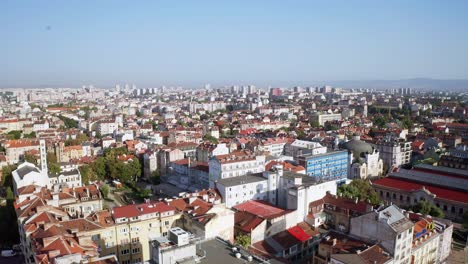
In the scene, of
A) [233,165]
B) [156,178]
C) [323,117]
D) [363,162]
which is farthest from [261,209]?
[323,117]

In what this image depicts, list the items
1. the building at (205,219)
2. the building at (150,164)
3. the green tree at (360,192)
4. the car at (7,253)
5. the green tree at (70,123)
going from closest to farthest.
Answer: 1. the building at (205,219)
2. the car at (7,253)
3. the green tree at (360,192)
4. the building at (150,164)
5. the green tree at (70,123)

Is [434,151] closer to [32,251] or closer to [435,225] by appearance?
[435,225]

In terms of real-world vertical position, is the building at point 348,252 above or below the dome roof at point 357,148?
below

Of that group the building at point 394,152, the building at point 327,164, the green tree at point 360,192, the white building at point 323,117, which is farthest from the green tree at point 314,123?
the green tree at point 360,192

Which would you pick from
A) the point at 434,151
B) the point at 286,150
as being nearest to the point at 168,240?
the point at 286,150

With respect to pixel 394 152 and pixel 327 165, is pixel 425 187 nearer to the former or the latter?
pixel 327 165

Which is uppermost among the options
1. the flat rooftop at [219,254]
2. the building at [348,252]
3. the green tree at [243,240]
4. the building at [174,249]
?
the building at [174,249]

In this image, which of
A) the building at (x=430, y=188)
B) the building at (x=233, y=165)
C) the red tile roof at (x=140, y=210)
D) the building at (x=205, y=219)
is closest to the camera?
the building at (x=205, y=219)

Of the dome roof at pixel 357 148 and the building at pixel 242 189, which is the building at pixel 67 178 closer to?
the building at pixel 242 189
